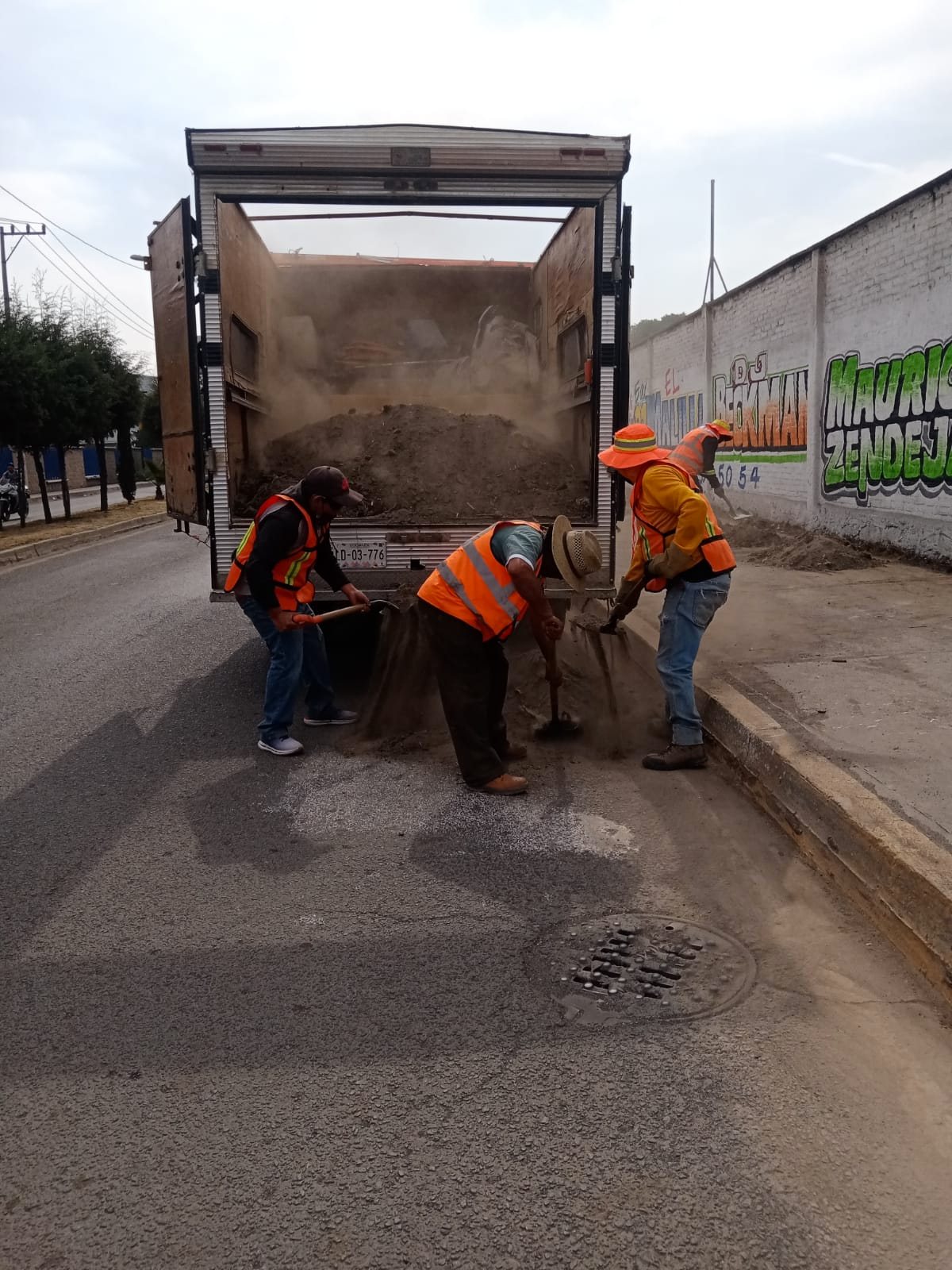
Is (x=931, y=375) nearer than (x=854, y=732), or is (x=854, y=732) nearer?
(x=854, y=732)

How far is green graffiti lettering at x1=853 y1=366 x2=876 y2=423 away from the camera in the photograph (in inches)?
412

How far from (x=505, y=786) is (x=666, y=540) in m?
1.45

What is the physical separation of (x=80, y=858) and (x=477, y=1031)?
197 cm

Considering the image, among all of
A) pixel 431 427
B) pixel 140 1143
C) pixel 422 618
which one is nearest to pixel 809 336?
pixel 431 427

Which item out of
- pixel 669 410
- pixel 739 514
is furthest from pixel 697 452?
pixel 669 410

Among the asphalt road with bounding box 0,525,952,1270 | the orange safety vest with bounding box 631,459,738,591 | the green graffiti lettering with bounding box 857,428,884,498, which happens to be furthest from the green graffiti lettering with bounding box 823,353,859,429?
the asphalt road with bounding box 0,525,952,1270

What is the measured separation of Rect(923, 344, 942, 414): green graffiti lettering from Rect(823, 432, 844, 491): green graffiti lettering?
182 cm

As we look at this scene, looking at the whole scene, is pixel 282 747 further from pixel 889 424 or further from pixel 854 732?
pixel 889 424

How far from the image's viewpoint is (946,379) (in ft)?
29.5

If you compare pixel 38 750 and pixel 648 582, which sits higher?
pixel 648 582

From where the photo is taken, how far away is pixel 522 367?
25.1ft

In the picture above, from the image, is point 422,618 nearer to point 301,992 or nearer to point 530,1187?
point 301,992

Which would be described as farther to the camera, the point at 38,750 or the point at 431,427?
the point at 431,427

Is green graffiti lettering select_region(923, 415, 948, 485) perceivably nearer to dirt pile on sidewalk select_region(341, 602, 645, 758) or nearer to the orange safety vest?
dirt pile on sidewalk select_region(341, 602, 645, 758)
